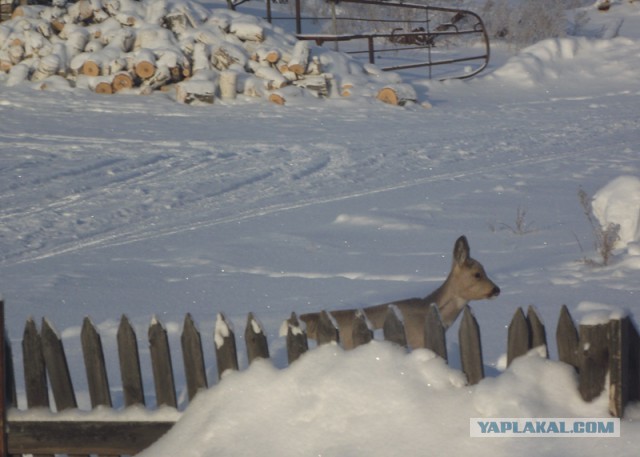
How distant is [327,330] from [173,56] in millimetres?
14130

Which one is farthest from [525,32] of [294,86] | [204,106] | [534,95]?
[204,106]

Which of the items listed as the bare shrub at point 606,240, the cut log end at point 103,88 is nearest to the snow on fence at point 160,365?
the bare shrub at point 606,240

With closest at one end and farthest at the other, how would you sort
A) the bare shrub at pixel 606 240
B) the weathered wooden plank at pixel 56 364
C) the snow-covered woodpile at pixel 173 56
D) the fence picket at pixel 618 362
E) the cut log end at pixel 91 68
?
the fence picket at pixel 618 362 → the weathered wooden plank at pixel 56 364 → the bare shrub at pixel 606 240 → the snow-covered woodpile at pixel 173 56 → the cut log end at pixel 91 68

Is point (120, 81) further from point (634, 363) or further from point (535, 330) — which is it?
point (634, 363)

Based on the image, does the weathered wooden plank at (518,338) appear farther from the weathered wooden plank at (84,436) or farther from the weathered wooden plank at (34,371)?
the weathered wooden plank at (34,371)

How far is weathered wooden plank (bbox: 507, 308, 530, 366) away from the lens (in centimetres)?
402

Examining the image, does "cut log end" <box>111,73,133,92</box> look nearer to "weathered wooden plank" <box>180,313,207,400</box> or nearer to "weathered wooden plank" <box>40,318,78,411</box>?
"weathered wooden plank" <box>40,318,78,411</box>

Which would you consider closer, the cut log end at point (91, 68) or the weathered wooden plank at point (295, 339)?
the weathered wooden plank at point (295, 339)

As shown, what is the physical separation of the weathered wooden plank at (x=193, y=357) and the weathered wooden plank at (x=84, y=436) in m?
0.18

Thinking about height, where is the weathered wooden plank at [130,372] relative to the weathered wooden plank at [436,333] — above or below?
below

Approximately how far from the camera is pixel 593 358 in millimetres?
3904

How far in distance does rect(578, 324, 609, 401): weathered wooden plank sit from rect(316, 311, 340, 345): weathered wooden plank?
3.14 feet

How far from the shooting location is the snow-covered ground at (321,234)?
4008 millimetres

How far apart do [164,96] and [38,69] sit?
2.38 metres
